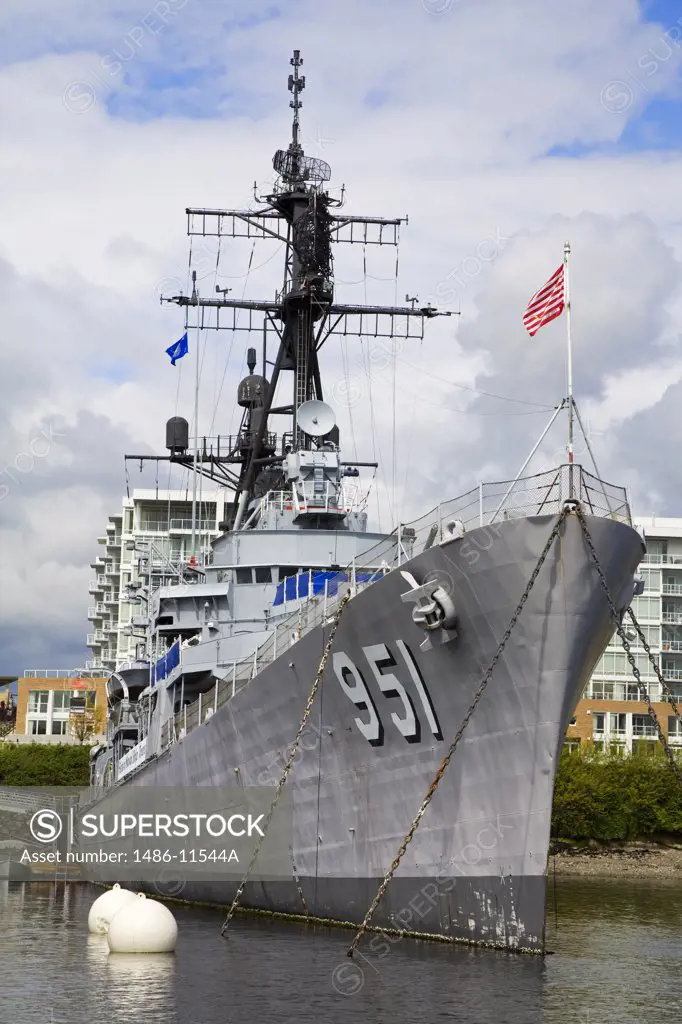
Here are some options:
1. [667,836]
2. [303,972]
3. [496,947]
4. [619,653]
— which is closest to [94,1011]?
[303,972]

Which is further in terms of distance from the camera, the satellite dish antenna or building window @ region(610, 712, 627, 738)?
building window @ region(610, 712, 627, 738)

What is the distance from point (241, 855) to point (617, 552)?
9.23 metres

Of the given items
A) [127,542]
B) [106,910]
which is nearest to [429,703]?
[106,910]

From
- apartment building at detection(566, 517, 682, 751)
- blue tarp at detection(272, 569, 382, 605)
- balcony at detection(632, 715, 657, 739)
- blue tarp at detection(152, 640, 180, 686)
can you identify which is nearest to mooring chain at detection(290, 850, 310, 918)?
blue tarp at detection(272, 569, 382, 605)

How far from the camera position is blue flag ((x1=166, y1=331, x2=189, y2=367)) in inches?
1235

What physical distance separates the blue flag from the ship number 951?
1457 cm

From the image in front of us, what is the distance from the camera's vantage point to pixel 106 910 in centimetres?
2005

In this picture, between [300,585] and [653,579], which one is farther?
[653,579]

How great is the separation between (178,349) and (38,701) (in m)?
48.8

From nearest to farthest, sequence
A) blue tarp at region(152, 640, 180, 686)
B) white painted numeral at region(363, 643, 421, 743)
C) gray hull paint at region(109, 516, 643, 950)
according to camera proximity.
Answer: gray hull paint at region(109, 516, 643, 950)
white painted numeral at region(363, 643, 421, 743)
blue tarp at region(152, 640, 180, 686)

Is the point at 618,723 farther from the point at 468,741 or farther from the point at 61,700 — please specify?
the point at 468,741

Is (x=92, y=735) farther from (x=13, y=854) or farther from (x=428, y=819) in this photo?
(x=428, y=819)

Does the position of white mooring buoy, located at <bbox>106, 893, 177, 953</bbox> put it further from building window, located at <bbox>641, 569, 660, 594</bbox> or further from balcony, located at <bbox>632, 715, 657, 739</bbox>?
building window, located at <bbox>641, 569, 660, 594</bbox>

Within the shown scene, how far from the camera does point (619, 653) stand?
179ft
